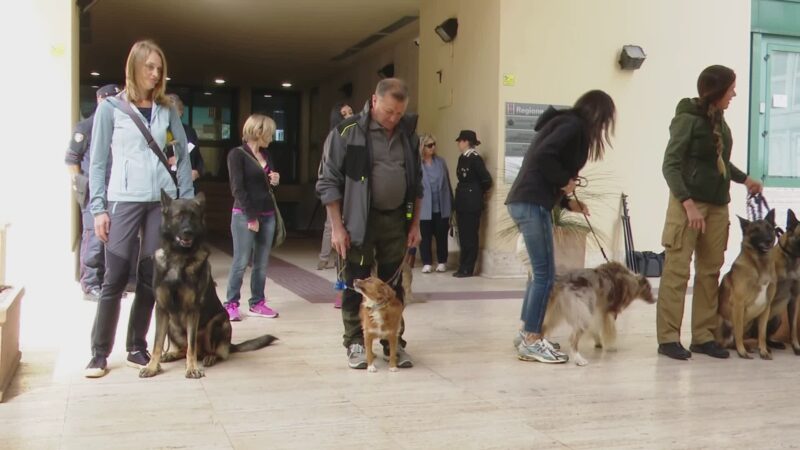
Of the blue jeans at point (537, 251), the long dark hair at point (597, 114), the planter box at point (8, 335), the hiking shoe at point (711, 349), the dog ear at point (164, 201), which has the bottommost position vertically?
the hiking shoe at point (711, 349)

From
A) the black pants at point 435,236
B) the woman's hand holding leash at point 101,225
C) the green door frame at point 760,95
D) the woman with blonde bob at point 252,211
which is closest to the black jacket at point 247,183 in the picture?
the woman with blonde bob at point 252,211

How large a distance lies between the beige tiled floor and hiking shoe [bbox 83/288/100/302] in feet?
4.15

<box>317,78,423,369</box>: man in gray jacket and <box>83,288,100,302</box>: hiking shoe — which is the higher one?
<box>317,78,423,369</box>: man in gray jacket

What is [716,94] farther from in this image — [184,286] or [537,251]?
[184,286]

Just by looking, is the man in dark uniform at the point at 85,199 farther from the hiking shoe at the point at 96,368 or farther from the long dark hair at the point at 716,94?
the long dark hair at the point at 716,94

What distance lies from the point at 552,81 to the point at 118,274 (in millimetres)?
5684

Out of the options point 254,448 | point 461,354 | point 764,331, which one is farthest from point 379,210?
point 764,331

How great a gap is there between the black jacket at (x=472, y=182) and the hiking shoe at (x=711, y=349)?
3842 mm

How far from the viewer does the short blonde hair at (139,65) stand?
12.5ft

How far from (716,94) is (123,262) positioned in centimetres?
333

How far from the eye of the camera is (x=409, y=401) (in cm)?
349

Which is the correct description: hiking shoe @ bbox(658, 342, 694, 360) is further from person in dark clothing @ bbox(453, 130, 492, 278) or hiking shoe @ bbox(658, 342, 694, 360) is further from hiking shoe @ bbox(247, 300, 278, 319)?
person in dark clothing @ bbox(453, 130, 492, 278)

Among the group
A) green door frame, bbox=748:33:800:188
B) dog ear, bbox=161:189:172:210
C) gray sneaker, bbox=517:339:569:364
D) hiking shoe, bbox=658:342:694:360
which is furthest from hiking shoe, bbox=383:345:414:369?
green door frame, bbox=748:33:800:188

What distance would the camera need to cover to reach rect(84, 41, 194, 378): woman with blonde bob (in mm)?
3799
